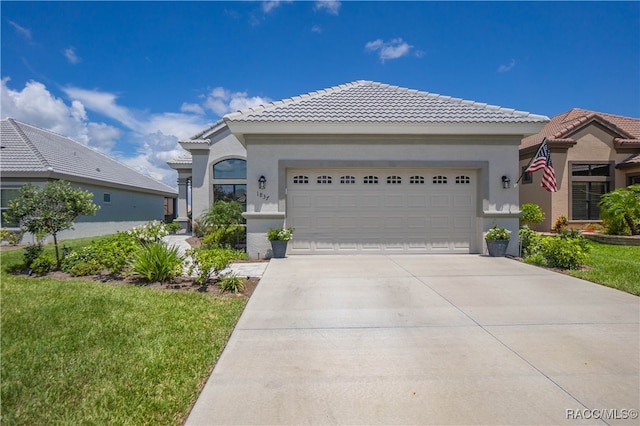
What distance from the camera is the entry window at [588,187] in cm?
1481

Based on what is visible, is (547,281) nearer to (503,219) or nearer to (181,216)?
(503,219)

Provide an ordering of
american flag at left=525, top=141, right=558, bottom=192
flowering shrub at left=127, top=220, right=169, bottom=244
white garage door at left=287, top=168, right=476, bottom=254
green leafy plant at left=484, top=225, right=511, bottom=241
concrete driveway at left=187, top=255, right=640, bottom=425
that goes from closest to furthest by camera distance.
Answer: concrete driveway at left=187, top=255, right=640, bottom=425 < flowering shrub at left=127, top=220, right=169, bottom=244 < american flag at left=525, top=141, right=558, bottom=192 < green leafy plant at left=484, top=225, right=511, bottom=241 < white garage door at left=287, top=168, right=476, bottom=254

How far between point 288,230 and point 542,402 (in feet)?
22.3

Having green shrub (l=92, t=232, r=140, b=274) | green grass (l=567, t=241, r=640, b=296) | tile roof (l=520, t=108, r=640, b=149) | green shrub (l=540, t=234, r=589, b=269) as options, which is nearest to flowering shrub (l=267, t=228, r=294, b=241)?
green shrub (l=92, t=232, r=140, b=274)

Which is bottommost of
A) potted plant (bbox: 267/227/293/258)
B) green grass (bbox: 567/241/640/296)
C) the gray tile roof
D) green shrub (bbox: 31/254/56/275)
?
green grass (bbox: 567/241/640/296)

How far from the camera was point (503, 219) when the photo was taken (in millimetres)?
9203

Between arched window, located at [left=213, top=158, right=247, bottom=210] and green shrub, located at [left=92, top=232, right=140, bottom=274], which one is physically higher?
arched window, located at [left=213, top=158, right=247, bottom=210]

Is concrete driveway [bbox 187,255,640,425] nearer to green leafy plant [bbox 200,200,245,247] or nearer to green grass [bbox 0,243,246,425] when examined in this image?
green grass [bbox 0,243,246,425]

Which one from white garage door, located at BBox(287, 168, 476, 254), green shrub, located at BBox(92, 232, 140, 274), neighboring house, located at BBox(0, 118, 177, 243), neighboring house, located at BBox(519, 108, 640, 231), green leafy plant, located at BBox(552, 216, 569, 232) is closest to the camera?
green shrub, located at BBox(92, 232, 140, 274)

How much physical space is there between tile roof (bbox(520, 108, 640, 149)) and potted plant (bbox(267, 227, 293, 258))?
11.7 meters

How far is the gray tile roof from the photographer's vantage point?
8.68 meters

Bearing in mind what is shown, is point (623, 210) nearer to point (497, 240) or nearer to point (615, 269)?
point (615, 269)

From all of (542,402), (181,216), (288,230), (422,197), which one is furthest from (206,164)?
(542,402)

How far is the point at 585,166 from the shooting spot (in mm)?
14875
